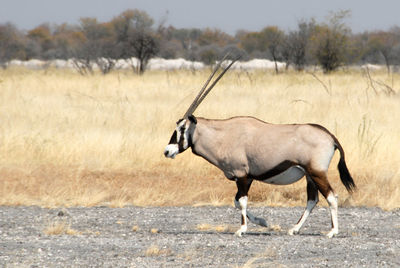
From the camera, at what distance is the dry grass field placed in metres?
10.5

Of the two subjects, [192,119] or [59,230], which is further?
[59,230]

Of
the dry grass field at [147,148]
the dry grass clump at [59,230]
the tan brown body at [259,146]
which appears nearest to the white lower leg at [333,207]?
the tan brown body at [259,146]

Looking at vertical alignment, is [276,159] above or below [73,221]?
above

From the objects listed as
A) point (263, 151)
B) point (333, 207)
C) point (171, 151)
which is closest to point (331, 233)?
point (333, 207)

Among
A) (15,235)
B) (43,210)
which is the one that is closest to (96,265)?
(15,235)

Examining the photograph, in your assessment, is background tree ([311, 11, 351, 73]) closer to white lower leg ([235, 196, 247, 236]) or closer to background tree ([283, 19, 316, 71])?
background tree ([283, 19, 316, 71])

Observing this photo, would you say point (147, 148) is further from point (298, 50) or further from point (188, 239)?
point (298, 50)

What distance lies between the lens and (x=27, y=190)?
10.5 meters

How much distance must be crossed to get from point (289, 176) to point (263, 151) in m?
0.36

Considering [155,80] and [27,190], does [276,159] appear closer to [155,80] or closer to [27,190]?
[27,190]

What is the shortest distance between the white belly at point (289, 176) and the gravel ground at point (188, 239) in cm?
61

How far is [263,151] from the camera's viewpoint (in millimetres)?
7531

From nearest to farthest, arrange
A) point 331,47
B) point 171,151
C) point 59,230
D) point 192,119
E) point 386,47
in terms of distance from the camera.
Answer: point 171,151, point 192,119, point 59,230, point 331,47, point 386,47

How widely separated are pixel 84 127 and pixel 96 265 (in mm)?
8429
